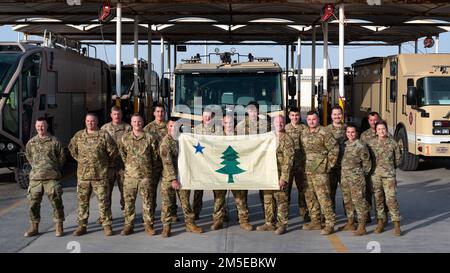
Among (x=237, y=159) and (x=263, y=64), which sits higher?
(x=263, y=64)

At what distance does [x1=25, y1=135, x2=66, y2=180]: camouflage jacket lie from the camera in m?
8.43

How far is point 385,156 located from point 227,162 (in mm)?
2156

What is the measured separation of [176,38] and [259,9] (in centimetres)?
899

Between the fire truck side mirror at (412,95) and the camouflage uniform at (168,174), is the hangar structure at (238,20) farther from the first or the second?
the camouflage uniform at (168,174)

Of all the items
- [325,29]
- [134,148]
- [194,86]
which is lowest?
[134,148]

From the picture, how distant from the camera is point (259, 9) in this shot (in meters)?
19.9

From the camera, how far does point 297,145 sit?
8.76m

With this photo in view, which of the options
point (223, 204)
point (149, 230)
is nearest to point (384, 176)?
point (223, 204)

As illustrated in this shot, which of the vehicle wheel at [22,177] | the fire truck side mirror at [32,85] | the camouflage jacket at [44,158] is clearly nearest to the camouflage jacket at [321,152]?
the camouflage jacket at [44,158]

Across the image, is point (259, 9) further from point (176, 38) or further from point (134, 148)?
point (134, 148)

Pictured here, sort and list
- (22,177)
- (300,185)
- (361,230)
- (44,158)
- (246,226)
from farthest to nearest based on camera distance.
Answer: (22,177) → (300,185) → (246,226) → (361,230) → (44,158)

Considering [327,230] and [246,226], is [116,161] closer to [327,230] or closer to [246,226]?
[246,226]
